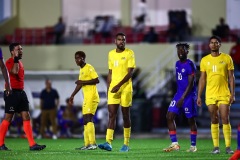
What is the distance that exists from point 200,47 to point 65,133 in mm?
6606

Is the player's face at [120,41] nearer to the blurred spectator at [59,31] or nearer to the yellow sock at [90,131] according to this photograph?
the yellow sock at [90,131]

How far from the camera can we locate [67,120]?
99.6 ft

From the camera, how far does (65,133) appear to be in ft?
99.5

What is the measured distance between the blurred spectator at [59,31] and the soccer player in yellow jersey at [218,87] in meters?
18.5

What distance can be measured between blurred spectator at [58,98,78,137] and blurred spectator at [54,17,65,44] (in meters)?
5.57

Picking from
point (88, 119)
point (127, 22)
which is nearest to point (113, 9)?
point (127, 22)

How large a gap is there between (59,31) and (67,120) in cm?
664

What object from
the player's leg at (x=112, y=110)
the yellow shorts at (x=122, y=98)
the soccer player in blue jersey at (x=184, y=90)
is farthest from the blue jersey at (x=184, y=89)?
the player's leg at (x=112, y=110)

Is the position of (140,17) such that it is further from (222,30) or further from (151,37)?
(222,30)

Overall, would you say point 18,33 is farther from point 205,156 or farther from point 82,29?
point 205,156

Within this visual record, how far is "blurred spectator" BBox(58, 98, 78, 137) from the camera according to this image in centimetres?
3023

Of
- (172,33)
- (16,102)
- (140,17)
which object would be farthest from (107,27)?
(16,102)

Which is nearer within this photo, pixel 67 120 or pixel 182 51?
pixel 182 51

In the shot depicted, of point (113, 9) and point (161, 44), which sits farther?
point (113, 9)
